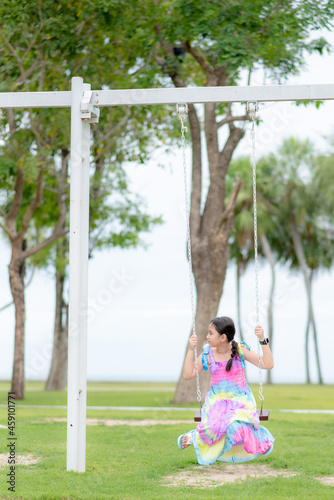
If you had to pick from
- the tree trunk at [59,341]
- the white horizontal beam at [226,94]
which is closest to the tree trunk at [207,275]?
the white horizontal beam at [226,94]

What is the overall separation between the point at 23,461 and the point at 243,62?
26.9 ft

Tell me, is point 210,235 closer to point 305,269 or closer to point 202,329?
point 202,329

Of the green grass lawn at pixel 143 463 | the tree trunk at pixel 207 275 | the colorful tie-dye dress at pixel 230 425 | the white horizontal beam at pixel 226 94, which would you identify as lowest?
the green grass lawn at pixel 143 463

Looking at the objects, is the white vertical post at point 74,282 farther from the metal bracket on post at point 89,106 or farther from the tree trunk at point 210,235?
the tree trunk at point 210,235

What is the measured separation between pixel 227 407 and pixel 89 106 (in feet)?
9.87

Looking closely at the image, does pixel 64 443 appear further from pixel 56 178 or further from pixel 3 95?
pixel 56 178

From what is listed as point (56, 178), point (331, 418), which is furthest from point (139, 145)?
point (331, 418)

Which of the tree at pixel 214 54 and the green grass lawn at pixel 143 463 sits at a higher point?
the tree at pixel 214 54

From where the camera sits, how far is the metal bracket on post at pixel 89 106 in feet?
20.1

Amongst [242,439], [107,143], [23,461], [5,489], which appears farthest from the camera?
[107,143]

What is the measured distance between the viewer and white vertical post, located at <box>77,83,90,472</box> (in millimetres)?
5894

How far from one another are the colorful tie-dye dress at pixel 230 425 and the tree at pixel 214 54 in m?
7.34

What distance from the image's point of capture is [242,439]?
5750 millimetres

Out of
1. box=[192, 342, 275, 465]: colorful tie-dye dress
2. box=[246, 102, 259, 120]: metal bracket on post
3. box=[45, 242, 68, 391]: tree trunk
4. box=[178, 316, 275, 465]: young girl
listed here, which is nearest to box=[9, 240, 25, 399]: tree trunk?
box=[45, 242, 68, 391]: tree trunk
